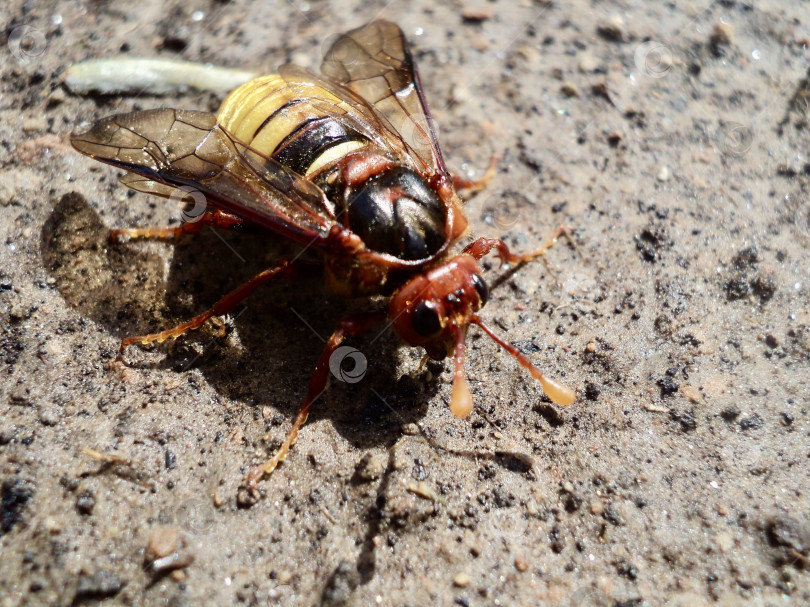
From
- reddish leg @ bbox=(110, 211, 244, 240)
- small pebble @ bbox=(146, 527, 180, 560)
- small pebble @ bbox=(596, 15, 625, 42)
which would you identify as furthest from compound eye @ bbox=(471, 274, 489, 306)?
small pebble @ bbox=(596, 15, 625, 42)

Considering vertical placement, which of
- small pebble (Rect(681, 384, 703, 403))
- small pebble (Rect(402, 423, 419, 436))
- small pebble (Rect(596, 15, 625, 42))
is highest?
small pebble (Rect(596, 15, 625, 42))

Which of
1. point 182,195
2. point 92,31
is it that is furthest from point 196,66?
point 182,195

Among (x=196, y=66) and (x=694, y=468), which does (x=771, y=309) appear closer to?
(x=694, y=468)

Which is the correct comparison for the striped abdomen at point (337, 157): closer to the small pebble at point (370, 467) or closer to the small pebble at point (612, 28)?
the small pebble at point (370, 467)

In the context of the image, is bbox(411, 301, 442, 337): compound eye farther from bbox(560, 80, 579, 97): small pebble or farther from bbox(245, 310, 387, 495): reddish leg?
bbox(560, 80, 579, 97): small pebble

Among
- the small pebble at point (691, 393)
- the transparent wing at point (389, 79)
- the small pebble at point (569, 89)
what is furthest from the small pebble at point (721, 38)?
the small pebble at point (691, 393)

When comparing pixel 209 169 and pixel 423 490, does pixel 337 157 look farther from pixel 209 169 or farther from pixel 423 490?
pixel 423 490
